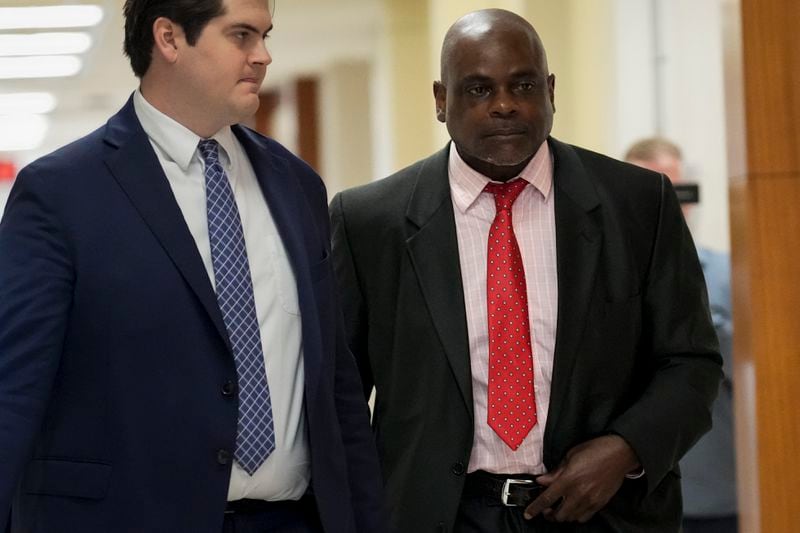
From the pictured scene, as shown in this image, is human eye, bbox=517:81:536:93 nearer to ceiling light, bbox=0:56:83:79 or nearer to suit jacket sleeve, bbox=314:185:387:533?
suit jacket sleeve, bbox=314:185:387:533

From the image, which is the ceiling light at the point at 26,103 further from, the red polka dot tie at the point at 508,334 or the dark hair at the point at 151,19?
the dark hair at the point at 151,19

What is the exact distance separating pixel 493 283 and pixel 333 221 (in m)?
0.46

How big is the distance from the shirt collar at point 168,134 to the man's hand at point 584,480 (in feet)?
3.34

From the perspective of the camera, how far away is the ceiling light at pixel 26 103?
55.8 ft

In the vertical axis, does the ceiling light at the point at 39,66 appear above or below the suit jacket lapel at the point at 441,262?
above

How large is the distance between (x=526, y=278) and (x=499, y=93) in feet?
1.36

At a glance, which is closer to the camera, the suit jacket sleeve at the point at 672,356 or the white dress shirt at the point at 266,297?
the white dress shirt at the point at 266,297

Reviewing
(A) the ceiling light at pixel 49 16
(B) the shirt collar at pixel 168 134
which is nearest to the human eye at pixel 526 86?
(B) the shirt collar at pixel 168 134

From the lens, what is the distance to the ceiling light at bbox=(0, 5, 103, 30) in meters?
11.4

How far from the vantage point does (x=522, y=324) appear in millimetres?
3256

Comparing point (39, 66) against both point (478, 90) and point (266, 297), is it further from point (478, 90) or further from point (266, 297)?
point (266, 297)

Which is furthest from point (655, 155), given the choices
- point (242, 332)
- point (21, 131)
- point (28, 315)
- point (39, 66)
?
point (21, 131)

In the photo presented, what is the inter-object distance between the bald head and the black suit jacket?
284 mm

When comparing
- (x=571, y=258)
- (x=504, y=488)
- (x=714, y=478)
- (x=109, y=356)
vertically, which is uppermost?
(x=571, y=258)
